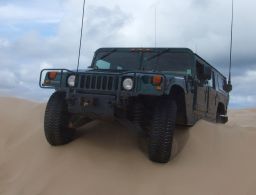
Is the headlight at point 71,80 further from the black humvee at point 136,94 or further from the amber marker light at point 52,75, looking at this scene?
the amber marker light at point 52,75

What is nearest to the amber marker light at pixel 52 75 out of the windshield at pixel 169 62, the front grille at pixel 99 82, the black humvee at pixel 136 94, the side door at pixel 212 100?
the black humvee at pixel 136 94

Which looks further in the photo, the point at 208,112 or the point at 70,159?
the point at 208,112

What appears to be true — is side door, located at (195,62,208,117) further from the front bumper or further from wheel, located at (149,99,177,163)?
the front bumper

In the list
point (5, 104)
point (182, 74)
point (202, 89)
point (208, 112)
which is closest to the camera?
point (182, 74)

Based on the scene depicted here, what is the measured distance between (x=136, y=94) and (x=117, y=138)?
126 cm

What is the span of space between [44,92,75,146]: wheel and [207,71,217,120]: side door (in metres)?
2.87

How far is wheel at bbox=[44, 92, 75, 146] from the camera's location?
590cm

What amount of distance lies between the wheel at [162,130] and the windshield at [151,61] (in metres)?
1.27

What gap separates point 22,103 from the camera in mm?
9211

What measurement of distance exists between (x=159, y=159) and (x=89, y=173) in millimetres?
887

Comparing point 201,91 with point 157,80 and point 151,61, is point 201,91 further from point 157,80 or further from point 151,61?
point 157,80

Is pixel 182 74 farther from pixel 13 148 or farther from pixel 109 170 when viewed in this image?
pixel 13 148

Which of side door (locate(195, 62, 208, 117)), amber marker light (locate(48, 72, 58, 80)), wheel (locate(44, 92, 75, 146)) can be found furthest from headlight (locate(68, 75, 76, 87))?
side door (locate(195, 62, 208, 117))

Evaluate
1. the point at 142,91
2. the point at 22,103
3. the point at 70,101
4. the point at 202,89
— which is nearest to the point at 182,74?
the point at 202,89
